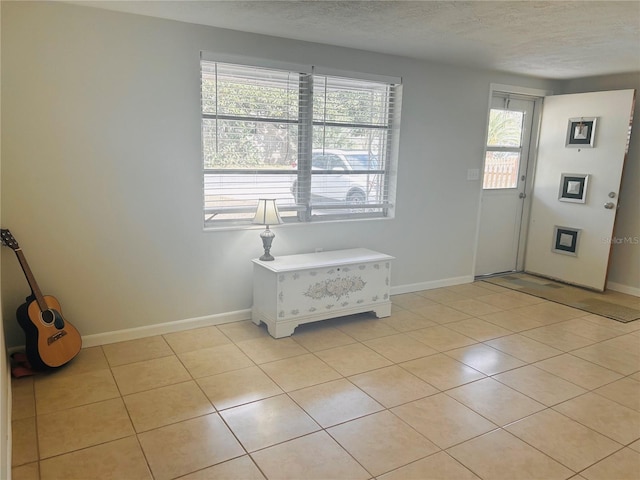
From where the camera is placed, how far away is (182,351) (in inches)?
123

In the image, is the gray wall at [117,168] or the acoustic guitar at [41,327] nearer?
the acoustic guitar at [41,327]

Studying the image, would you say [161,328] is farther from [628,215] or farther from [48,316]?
[628,215]

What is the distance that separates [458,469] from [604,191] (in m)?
3.81

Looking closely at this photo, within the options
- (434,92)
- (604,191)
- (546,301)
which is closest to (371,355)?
(546,301)

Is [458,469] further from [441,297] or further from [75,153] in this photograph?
[75,153]

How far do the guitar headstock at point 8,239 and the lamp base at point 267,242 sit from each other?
158cm

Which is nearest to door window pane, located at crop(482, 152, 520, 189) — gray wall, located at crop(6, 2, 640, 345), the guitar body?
gray wall, located at crop(6, 2, 640, 345)

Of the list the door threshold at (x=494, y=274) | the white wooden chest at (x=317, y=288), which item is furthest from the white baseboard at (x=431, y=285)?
the white wooden chest at (x=317, y=288)

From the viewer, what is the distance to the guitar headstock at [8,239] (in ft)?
8.75

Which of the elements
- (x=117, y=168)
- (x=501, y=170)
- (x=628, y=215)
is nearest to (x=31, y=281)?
(x=117, y=168)

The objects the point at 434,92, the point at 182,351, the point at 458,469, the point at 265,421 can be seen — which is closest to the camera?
the point at 458,469

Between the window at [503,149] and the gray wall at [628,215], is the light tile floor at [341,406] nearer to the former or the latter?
the gray wall at [628,215]

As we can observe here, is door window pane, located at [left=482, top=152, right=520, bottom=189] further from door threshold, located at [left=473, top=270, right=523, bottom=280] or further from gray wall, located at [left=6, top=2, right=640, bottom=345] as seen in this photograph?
gray wall, located at [left=6, top=2, right=640, bottom=345]

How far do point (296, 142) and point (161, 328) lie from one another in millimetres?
1795
